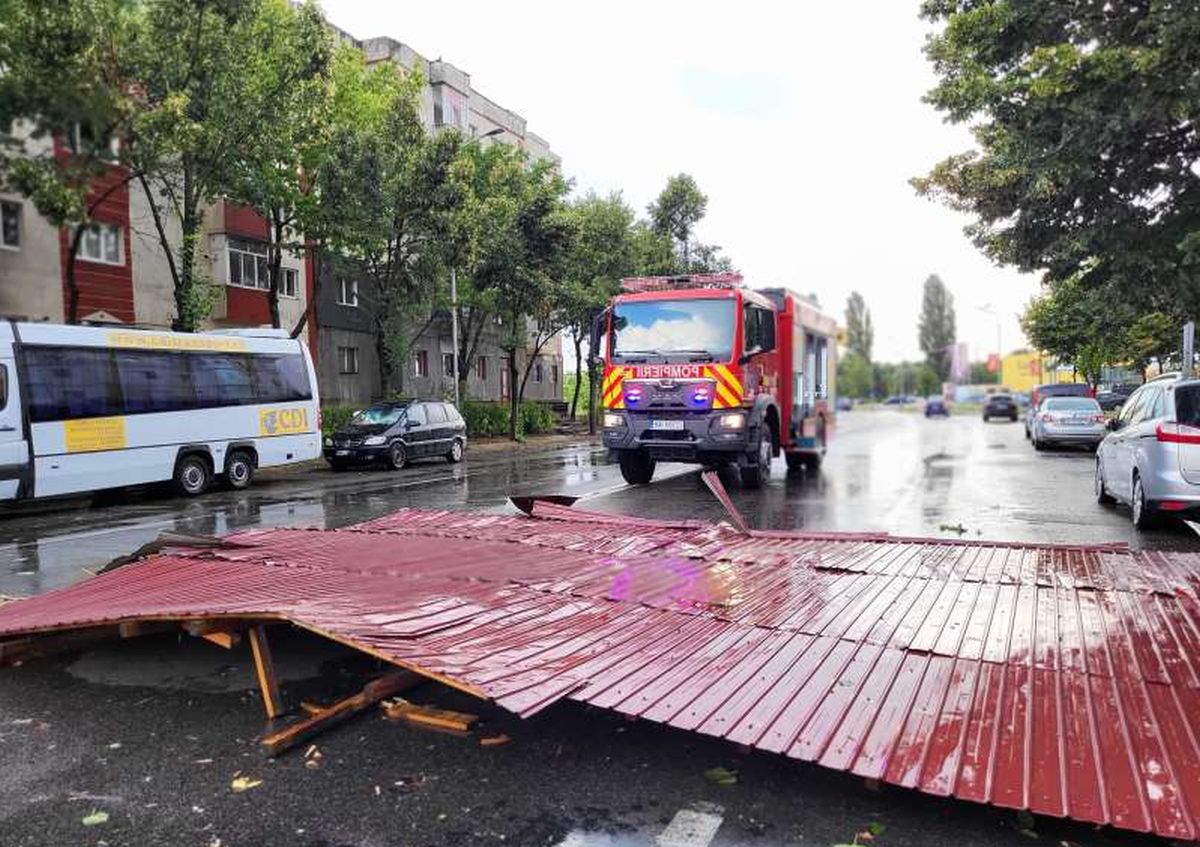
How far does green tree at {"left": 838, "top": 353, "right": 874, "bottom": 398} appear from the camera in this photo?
119938mm

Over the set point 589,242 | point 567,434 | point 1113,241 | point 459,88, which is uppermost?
point 459,88

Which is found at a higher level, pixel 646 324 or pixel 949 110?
pixel 949 110

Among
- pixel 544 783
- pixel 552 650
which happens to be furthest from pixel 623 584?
pixel 544 783

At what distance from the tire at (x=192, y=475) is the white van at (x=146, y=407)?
0.02 m

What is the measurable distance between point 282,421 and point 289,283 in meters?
15.0

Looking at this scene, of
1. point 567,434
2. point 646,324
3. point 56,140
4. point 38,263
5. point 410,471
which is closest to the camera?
point 646,324

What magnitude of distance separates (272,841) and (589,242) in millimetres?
32700

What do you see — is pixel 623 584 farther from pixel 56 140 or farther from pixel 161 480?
pixel 56 140

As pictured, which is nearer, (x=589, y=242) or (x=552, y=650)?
(x=552, y=650)

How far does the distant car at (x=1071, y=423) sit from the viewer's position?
2372 cm

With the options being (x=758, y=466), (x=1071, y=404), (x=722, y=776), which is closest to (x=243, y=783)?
(x=722, y=776)

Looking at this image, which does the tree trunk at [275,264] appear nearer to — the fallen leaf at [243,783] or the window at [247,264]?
the window at [247,264]

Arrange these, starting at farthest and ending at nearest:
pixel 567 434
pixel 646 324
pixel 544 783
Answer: pixel 567 434
pixel 646 324
pixel 544 783

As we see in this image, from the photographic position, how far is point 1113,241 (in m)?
12.5
